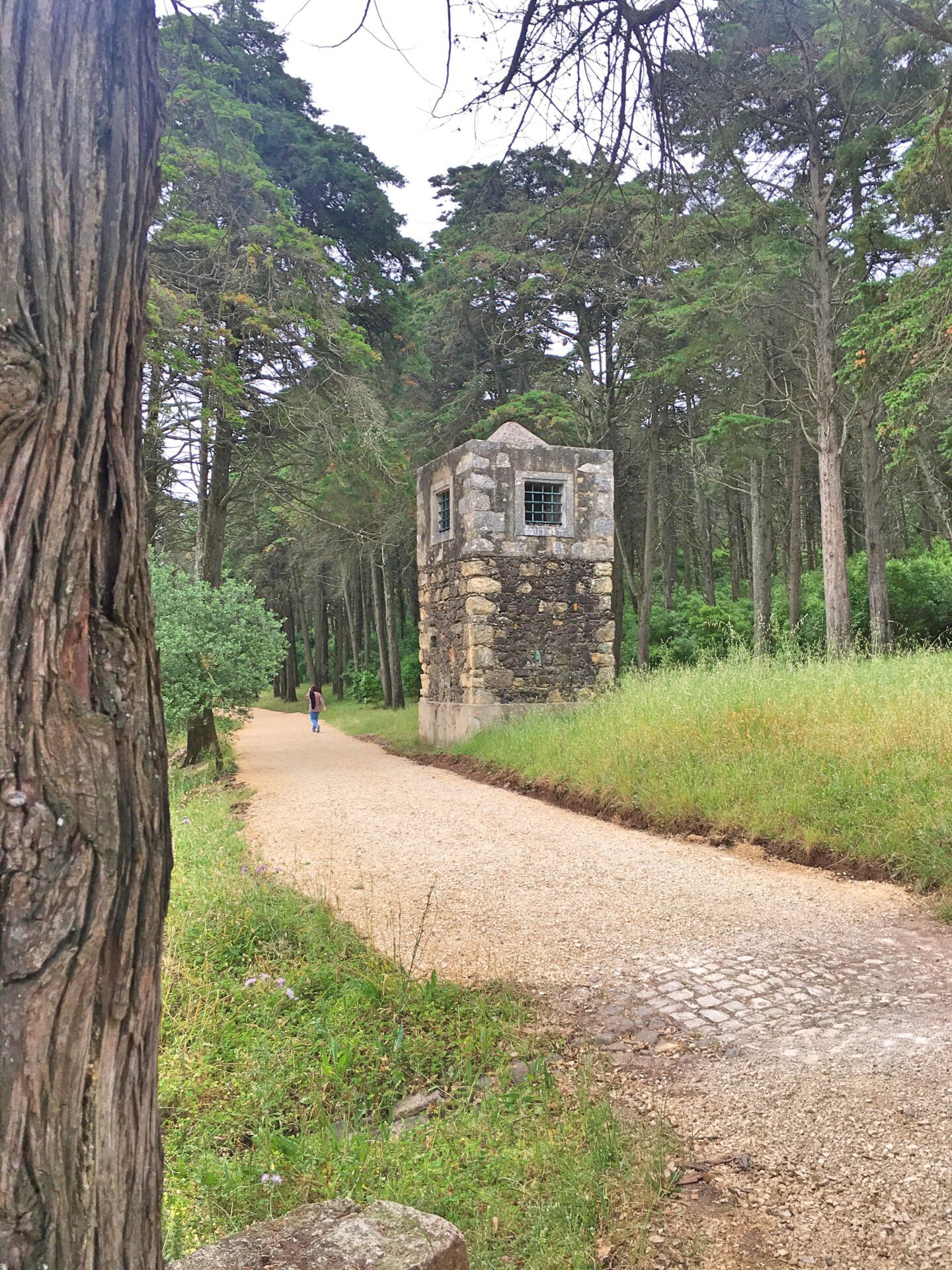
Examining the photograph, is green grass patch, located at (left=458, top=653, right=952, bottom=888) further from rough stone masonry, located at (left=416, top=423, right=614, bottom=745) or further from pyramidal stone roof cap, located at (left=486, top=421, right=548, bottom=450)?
pyramidal stone roof cap, located at (left=486, top=421, right=548, bottom=450)

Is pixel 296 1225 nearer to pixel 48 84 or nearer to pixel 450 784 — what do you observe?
pixel 48 84

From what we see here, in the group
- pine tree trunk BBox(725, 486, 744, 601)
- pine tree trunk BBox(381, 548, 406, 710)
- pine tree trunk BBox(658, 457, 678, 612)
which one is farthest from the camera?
pine tree trunk BBox(725, 486, 744, 601)

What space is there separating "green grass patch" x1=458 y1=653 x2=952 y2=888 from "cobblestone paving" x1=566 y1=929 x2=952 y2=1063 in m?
1.37

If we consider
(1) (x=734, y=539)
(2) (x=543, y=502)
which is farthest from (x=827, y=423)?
(1) (x=734, y=539)

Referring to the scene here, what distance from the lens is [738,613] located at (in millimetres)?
22125

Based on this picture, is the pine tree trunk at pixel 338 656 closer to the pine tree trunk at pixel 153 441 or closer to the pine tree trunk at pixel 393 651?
the pine tree trunk at pixel 393 651

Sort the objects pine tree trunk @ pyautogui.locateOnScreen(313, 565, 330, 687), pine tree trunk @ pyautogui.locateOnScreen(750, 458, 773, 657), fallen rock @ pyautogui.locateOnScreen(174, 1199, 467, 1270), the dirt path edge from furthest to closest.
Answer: pine tree trunk @ pyautogui.locateOnScreen(313, 565, 330, 687)
pine tree trunk @ pyautogui.locateOnScreen(750, 458, 773, 657)
the dirt path edge
fallen rock @ pyautogui.locateOnScreen(174, 1199, 467, 1270)

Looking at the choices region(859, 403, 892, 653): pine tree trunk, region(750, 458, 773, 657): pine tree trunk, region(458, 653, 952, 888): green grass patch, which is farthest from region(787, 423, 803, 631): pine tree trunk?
region(458, 653, 952, 888): green grass patch

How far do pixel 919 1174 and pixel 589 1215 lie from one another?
0.99 metres

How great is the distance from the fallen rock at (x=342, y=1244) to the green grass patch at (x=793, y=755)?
4.37m

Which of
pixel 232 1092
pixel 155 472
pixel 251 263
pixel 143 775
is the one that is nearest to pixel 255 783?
pixel 155 472

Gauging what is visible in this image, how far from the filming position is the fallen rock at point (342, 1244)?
1742 millimetres

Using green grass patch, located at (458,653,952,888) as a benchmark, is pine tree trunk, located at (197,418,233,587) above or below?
above

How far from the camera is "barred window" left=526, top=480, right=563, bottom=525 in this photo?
43.7 feet
